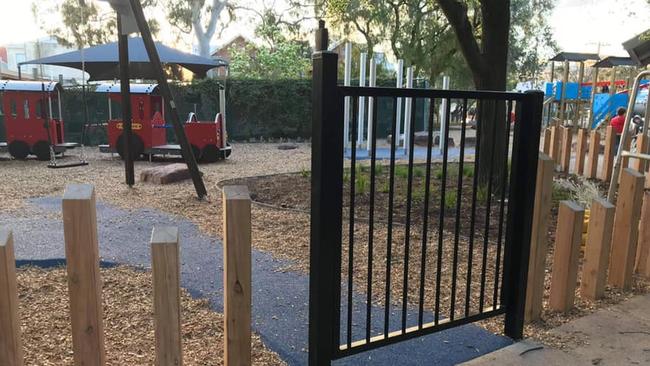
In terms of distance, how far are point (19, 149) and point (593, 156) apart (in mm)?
11768

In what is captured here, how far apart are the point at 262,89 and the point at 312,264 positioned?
15.5m

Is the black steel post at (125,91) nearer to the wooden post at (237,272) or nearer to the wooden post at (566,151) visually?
the wooden post at (237,272)

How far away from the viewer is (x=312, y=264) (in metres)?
2.12

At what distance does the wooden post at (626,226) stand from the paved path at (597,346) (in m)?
0.38

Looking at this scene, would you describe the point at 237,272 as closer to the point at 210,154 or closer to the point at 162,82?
the point at 162,82

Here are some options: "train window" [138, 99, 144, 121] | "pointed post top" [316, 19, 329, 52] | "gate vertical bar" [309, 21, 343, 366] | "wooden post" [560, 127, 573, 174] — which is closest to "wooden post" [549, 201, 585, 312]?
"gate vertical bar" [309, 21, 343, 366]

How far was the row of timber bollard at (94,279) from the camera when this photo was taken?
5.13 ft

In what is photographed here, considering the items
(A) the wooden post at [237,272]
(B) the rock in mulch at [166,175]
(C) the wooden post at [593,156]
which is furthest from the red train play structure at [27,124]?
(A) the wooden post at [237,272]

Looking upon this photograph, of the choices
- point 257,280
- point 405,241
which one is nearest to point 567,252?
point 405,241

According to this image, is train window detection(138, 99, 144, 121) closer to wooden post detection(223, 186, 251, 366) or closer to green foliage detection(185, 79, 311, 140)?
green foliage detection(185, 79, 311, 140)

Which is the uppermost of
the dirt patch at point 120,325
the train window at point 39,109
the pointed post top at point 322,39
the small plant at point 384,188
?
the pointed post top at point 322,39

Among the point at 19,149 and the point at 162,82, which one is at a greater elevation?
the point at 162,82

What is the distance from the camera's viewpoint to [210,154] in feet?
37.2

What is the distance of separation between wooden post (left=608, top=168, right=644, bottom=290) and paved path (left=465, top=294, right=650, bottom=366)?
0.38 meters
